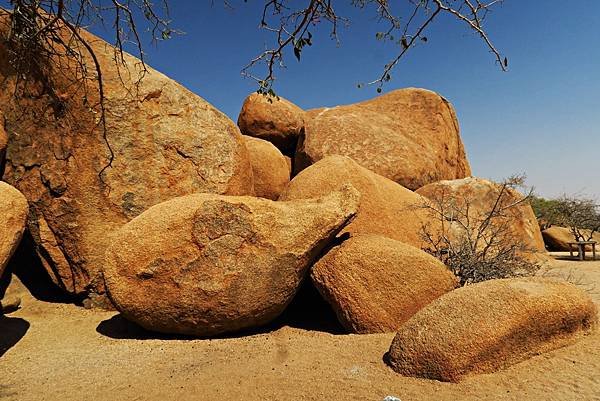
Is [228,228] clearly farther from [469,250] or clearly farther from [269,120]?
[269,120]

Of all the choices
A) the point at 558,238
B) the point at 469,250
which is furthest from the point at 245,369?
the point at 558,238

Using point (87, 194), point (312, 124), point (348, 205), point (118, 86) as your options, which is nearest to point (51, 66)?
point (118, 86)

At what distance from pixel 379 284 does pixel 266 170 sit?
3884mm

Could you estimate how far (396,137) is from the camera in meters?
9.12

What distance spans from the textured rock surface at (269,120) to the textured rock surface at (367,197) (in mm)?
4049


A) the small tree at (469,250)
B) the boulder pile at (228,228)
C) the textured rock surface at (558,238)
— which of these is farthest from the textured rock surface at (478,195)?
the textured rock surface at (558,238)

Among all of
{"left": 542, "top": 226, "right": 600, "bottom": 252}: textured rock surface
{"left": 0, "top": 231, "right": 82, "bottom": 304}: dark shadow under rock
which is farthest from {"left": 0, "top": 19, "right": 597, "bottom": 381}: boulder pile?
{"left": 542, "top": 226, "right": 600, "bottom": 252}: textured rock surface

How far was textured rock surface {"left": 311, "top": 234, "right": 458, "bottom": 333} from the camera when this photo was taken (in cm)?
413

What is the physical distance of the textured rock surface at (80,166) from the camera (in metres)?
5.38

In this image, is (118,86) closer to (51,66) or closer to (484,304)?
(51,66)

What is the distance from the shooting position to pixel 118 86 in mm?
5602

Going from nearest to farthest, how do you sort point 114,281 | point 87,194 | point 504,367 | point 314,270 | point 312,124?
1. point 504,367
2. point 114,281
3. point 314,270
4. point 87,194
5. point 312,124

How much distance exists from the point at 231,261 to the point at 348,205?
139 cm

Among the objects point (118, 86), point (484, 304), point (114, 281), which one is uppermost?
point (118, 86)
